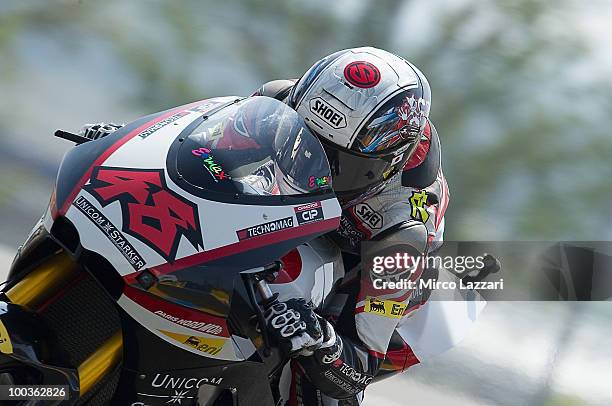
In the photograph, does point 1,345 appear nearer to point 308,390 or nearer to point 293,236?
point 293,236

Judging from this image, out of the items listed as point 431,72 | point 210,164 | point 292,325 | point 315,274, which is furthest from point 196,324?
point 431,72

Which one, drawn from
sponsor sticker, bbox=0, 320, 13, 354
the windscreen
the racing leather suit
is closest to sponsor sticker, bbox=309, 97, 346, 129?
the racing leather suit

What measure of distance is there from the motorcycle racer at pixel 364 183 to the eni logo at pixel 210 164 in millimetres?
663

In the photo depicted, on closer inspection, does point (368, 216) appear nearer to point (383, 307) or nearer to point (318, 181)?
point (383, 307)

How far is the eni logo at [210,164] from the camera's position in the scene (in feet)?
7.45

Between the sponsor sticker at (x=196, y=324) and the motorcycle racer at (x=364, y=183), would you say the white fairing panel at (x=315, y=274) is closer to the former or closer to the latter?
the motorcycle racer at (x=364, y=183)

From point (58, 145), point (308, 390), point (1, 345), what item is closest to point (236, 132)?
point (1, 345)

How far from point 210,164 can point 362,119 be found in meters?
0.92

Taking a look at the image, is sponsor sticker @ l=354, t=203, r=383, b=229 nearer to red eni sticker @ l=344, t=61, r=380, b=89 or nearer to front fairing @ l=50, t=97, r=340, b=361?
red eni sticker @ l=344, t=61, r=380, b=89

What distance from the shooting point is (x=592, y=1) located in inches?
331

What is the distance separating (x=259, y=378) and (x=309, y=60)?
5370 millimetres

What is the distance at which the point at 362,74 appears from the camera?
3164mm

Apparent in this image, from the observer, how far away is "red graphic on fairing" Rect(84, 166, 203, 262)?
2148mm

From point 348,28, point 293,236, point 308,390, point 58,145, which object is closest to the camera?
point 293,236
